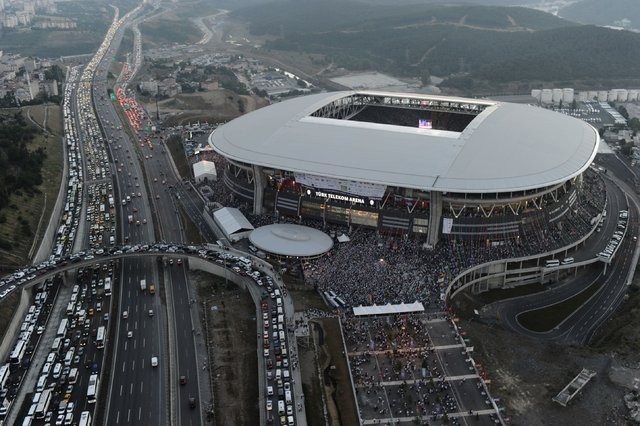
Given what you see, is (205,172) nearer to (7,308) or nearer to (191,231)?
(191,231)

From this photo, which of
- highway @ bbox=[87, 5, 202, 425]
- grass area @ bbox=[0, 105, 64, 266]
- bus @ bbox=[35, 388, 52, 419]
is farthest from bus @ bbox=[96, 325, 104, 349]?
grass area @ bbox=[0, 105, 64, 266]

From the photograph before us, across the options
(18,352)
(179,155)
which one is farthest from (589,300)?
(179,155)

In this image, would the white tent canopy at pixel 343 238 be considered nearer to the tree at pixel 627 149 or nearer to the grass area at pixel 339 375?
the grass area at pixel 339 375

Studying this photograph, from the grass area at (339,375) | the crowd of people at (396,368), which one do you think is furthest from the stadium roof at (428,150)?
the grass area at (339,375)

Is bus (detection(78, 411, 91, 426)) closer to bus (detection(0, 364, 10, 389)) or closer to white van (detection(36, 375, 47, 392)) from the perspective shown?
white van (detection(36, 375, 47, 392))

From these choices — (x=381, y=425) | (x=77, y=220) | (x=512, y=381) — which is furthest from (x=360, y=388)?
(x=77, y=220)
